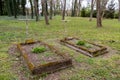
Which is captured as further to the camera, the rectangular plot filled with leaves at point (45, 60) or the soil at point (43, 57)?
the soil at point (43, 57)

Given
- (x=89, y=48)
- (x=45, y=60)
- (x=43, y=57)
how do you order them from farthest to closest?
(x=89, y=48)
(x=43, y=57)
(x=45, y=60)

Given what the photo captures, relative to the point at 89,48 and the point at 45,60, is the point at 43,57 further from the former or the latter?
the point at 89,48

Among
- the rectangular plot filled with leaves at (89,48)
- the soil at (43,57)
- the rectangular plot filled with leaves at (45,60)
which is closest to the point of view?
the rectangular plot filled with leaves at (45,60)

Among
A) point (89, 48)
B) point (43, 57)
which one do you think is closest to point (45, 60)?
point (43, 57)

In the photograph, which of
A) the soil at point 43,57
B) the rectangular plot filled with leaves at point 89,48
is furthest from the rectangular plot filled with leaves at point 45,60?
the rectangular plot filled with leaves at point 89,48

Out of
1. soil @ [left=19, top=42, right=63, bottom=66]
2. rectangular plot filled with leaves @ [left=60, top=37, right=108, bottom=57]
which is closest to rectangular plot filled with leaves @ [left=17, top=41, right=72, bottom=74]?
soil @ [left=19, top=42, right=63, bottom=66]

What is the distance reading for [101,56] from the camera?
5121 mm

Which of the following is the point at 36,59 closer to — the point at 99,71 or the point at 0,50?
the point at 99,71

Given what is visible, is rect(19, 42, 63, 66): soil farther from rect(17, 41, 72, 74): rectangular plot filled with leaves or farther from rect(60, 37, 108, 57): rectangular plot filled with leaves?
rect(60, 37, 108, 57): rectangular plot filled with leaves

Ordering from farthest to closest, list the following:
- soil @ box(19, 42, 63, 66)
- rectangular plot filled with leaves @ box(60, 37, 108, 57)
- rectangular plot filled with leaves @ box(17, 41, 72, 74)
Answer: rectangular plot filled with leaves @ box(60, 37, 108, 57)
soil @ box(19, 42, 63, 66)
rectangular plot filled with leaves @ box(17, 41, 72, 74)

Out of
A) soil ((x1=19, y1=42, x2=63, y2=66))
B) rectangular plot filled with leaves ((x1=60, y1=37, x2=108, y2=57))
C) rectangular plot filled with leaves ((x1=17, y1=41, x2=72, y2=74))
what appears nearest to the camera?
rectangular plot filled with leaves ((x1=17, y1=41, x2=72, y2=74))

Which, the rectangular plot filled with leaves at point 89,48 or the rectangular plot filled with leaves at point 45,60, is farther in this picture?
the rectangular plot filled with leaves at point 89,48

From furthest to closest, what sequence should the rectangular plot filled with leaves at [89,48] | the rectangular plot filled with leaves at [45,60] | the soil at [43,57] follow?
the rectangular plot filled with leaves at [89,48] < the soil at [43,57] < the rectangular plot filled with leaves at [45,60]

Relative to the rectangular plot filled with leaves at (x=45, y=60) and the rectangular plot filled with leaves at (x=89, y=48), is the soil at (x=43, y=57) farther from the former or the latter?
the rectangular plot filled with leaves at (x=89, y=48)
